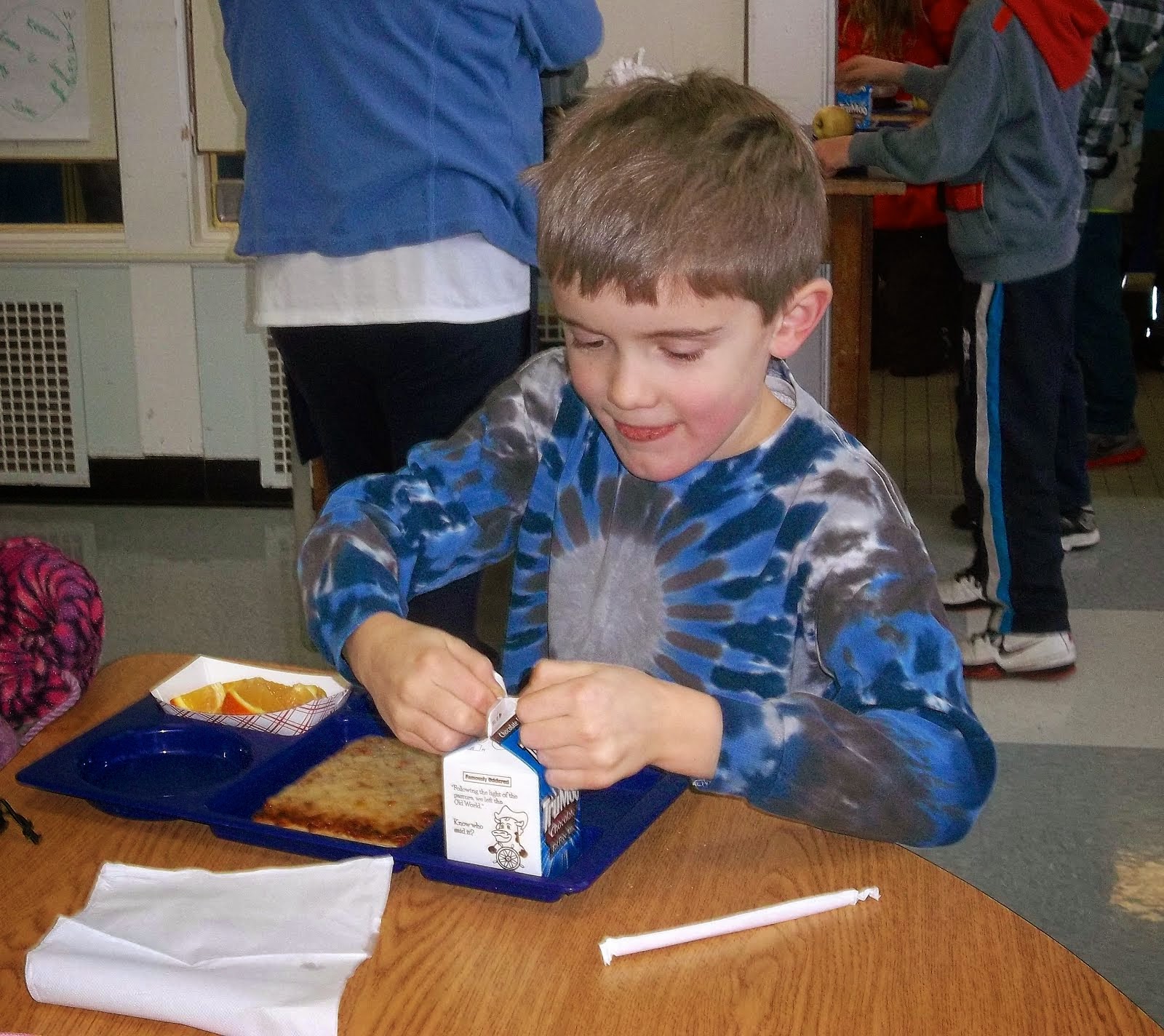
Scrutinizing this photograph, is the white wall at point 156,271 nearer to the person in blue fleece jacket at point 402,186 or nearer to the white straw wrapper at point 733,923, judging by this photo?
the person in blue fleece jacket at point 402,186

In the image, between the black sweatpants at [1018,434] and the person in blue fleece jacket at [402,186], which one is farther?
the black sweatpants at [1018,434]

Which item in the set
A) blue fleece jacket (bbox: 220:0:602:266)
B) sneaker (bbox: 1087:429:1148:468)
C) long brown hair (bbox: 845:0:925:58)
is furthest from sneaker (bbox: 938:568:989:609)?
blue fleece jacket (bbox: 220:0:602:266)

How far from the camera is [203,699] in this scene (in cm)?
103

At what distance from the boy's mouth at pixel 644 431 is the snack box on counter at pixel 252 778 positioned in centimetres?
24

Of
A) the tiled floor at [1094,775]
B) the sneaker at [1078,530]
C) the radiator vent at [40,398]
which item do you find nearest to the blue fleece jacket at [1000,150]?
the tiled floor at [1094,775]

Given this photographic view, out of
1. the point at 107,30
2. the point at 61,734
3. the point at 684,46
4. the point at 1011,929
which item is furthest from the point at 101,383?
the point at 1011,929

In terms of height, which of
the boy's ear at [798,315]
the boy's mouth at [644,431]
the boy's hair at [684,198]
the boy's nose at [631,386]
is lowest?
the boy's mouth at [644,431]

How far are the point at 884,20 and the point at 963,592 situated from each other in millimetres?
1473

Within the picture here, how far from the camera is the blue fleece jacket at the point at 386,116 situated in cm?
162

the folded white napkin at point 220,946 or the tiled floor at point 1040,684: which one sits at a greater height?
the folded white napkin at point 220,946

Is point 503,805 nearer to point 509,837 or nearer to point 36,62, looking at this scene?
point 509,837

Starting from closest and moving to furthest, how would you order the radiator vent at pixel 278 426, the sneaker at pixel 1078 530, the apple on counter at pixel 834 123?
the apple on counter at pixel 834 123 < the sneaker at pixel 1078 530 < the radiator vent at pixel 278 426

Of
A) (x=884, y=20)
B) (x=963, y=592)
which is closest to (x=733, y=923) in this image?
(x=963, y=592)

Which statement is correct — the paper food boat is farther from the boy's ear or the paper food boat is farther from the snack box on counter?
the boy's ear
